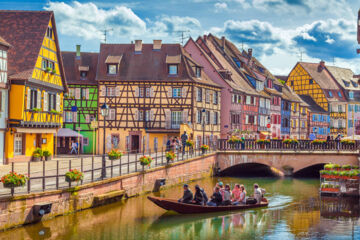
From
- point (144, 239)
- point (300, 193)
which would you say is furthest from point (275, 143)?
point (144, 239)

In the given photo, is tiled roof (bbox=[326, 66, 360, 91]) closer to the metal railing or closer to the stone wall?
the stone wall

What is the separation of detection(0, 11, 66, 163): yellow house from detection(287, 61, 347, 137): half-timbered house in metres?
56.3

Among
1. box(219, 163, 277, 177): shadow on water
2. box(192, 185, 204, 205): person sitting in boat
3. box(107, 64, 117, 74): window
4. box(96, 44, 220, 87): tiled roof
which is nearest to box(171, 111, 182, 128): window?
box(96, 44, 220, 87): tiled roof

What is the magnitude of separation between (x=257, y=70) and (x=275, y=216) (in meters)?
45.5

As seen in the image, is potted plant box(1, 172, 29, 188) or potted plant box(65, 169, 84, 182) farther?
potted plant box(65, 169, 84, 182)

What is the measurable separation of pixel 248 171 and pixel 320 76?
1707 inches

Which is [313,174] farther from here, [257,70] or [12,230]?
[12,230]

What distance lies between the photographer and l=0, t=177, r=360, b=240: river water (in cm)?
2216

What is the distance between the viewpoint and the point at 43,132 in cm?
3794

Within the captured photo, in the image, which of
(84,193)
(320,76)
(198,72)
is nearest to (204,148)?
(198,72)

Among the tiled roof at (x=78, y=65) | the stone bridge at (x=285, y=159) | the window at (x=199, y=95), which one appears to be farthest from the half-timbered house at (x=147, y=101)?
the stone bridge at (x=285, y=159)

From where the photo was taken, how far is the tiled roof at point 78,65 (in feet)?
178

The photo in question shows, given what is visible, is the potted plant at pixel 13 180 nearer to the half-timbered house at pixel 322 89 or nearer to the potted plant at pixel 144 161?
the potted plant at pixel 144 161

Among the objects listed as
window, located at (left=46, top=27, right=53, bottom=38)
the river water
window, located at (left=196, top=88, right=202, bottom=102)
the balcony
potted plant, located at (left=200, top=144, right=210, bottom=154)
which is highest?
window, located at (left=46, top=27, right=53, bottom=38)
